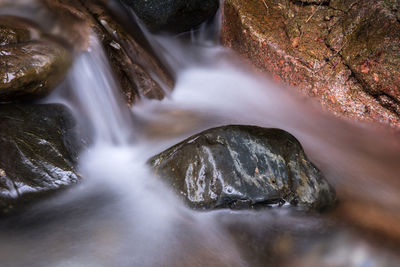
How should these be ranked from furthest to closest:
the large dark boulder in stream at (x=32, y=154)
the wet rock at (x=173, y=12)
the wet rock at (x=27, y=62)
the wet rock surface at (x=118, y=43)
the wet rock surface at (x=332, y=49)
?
the wet rock at (x=173, y=12), the wet rock surface at (x=332, y=49), the wet rock surface at (x=118, y=43), the wet rock at (x=27, y=62), the large dark boulder in stream at (x=32, y=154)

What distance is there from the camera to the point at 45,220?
3131 millimetres

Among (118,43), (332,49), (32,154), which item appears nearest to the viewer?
(32,154)

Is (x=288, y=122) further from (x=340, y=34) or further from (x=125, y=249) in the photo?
(x=125, y=249)

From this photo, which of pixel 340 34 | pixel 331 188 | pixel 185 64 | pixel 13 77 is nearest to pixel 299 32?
pixel 340 34

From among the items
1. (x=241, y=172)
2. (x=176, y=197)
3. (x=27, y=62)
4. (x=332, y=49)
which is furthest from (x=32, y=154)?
(x=332, y=49)

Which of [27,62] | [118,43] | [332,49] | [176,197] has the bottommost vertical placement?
[176,197]

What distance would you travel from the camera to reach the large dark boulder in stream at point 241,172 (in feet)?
10.7

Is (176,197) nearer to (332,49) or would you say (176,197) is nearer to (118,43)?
(118,43)

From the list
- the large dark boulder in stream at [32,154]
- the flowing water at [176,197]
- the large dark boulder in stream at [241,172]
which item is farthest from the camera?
the large dark boulder in stream at [241,172]

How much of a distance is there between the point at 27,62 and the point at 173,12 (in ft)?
9.04

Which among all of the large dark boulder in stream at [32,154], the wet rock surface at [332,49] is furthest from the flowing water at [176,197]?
the wet rock surface at [332,49]

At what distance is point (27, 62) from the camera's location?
357cm

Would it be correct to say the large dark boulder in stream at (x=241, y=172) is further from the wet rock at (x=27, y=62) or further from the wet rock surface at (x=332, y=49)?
the wet rock surface at (x=332, y=49)

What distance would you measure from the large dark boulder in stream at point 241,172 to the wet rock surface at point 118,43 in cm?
163
